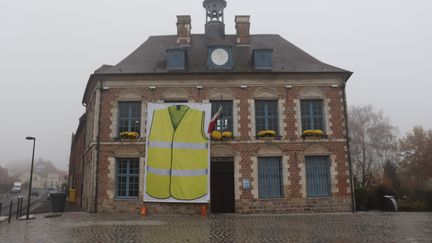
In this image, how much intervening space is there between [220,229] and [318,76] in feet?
33.4

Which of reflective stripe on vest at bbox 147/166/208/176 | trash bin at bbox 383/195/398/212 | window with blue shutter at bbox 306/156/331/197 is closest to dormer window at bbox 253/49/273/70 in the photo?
window with blue shutter at bbox 306/156/331/197

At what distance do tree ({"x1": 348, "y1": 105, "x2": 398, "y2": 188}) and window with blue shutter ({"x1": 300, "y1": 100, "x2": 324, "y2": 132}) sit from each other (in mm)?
20691

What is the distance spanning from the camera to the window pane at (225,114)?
1811cm

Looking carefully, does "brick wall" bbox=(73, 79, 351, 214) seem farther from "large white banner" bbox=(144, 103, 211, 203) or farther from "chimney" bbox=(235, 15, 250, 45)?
"chimney" bbox=(235, 15, 250, 45)

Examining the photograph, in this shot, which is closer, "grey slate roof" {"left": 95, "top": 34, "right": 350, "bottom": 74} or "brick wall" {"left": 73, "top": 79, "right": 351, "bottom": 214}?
"brick wall" {"left": 73, "top": 79, "right": 351, "bottom": 214}

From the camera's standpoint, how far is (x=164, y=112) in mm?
17125

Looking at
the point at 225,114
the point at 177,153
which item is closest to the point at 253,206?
the point at 177,153

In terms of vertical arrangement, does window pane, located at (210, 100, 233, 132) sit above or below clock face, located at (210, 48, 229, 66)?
below

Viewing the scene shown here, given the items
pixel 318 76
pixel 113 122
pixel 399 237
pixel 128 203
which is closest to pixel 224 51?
pixel 318 76

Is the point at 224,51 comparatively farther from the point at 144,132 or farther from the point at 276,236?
the point at 276,236

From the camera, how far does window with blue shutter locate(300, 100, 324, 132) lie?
18.2 meters

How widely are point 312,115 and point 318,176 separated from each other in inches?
118

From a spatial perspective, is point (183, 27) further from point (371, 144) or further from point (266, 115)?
point (371, 144)

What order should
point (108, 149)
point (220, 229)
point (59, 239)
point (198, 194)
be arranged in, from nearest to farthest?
point (59, 239) → point (220, 229) → point (198, 194) → point (108, 149)
